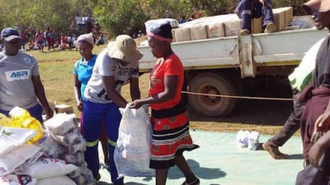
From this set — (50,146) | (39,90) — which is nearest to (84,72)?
(39,90)

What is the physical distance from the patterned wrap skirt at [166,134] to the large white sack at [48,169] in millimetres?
732

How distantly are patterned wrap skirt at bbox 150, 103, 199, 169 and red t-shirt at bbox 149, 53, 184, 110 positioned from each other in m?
0.06

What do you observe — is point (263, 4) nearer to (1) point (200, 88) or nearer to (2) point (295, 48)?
(2) point (295, 48)

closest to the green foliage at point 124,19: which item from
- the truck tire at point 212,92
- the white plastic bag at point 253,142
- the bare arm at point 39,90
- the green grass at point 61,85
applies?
the green grass at point 61,85

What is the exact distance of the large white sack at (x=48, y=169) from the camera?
3.45 m

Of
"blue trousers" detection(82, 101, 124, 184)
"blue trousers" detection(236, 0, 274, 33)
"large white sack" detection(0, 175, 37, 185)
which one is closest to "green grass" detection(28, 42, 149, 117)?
"blue trousers" detection(236, 0, 274, 33)

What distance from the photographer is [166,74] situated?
3326 millimetres

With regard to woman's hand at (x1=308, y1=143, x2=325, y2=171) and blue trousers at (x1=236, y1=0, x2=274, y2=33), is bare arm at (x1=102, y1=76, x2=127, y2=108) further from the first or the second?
blue trousers at (x1=236, y1=0, x2=274, y2=33)

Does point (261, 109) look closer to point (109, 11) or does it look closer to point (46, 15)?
point (109, 11)

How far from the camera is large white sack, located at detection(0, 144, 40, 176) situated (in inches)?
133

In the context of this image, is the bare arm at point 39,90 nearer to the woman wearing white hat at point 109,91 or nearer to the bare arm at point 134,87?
the woman wearing white hat at point 109,91

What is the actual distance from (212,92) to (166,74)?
3.48 metres

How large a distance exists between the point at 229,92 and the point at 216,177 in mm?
2373

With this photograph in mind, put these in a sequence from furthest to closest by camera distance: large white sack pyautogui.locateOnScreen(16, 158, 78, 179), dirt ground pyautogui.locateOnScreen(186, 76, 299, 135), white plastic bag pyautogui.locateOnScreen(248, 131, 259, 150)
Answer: dirt ground pyautogui.locateOnScreen(186, 76, 299, 135)
white plastic bag pyautogui.locateOnScreen(248, 131, 259, 150)
large white sack pyautogui.locateOnScreen(16, 158, 78, 179)
